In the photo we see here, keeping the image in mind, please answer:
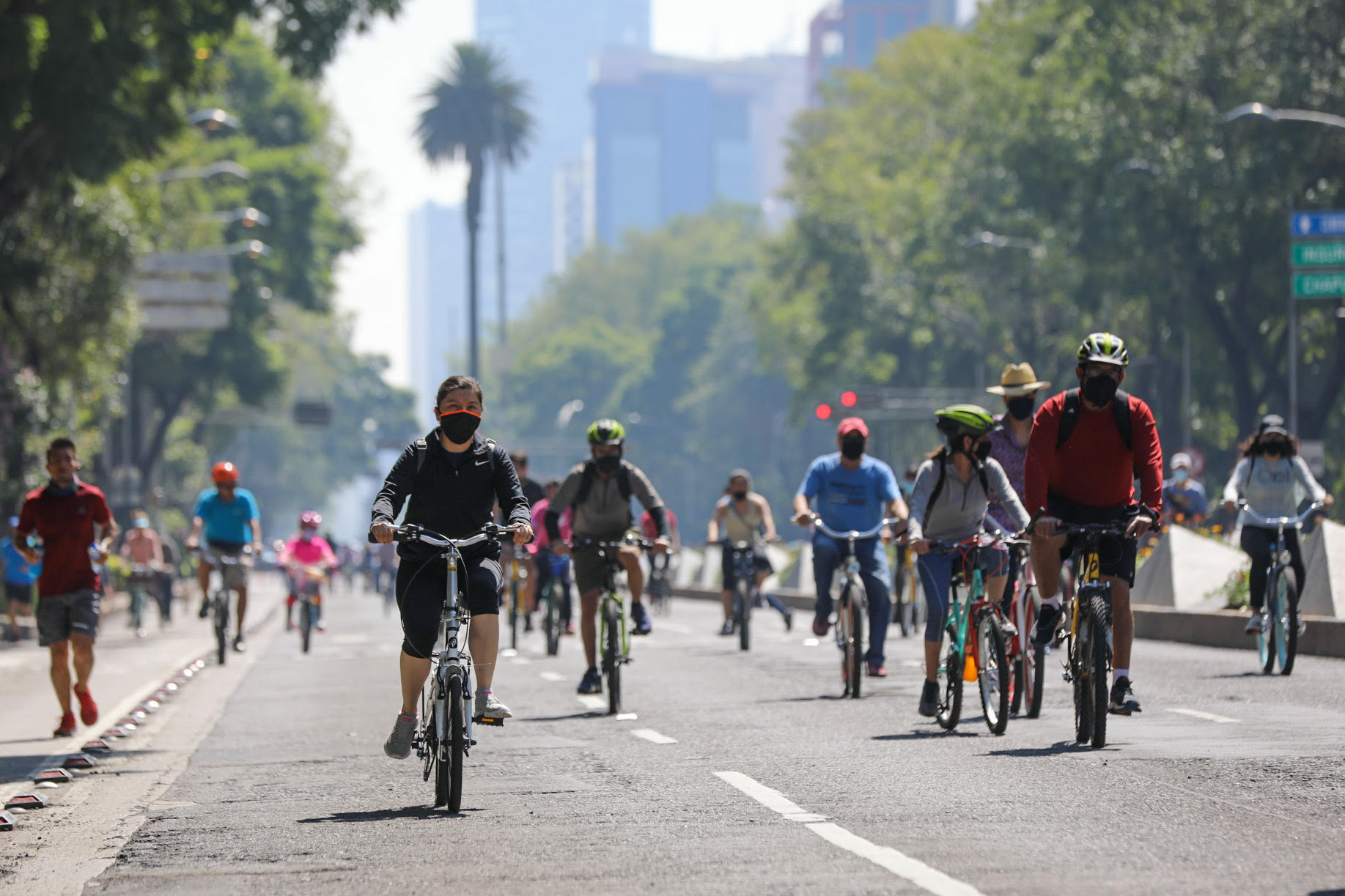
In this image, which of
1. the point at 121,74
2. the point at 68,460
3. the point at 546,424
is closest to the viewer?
the point at 68,460

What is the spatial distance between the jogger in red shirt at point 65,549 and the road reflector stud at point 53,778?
251cm

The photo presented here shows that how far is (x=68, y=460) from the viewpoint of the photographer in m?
13.6

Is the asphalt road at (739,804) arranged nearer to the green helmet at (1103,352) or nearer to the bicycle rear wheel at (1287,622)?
the bicycle rear wheel at (1287,622)

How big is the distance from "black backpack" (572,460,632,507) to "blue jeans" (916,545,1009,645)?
261 cm

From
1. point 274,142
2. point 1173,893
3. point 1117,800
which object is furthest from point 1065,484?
point 274,142

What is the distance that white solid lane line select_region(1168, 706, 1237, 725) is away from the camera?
11938 millimetres

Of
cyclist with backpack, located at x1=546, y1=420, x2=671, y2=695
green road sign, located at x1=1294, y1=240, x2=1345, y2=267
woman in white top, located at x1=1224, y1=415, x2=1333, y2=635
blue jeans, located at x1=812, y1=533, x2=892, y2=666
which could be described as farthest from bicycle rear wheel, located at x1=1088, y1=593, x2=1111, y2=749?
green road sign, located at x1=1294, y1=240, x2=1345, y2=267

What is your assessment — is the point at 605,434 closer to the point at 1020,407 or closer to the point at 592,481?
the point at 592,481

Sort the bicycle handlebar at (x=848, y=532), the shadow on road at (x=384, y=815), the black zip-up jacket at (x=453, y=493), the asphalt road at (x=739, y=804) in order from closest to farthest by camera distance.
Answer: the asphalt road at (x=739, y=804) < the shadow on road at (x=384, y=815) < the black zip-up jacket at (x=453, y=493) < the bicycle handlebar at (x=848, y=532)

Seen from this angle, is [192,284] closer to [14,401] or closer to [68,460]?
[14,401]

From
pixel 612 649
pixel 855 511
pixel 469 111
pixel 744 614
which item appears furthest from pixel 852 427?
pixel 469 111

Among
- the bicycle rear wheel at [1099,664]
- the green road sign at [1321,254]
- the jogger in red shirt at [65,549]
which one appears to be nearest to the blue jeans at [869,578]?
the bicycle rear wheel at [1099,664]

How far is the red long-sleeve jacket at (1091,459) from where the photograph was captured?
1038cm

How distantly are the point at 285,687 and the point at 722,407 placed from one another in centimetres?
9399
